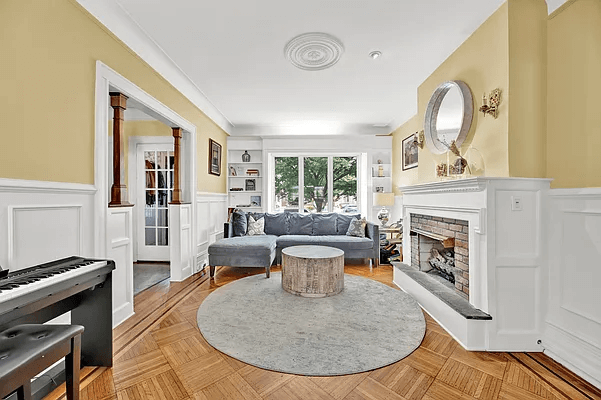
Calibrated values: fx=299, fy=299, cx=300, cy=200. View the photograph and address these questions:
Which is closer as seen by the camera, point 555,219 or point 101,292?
point 101,292

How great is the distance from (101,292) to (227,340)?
0.91 m

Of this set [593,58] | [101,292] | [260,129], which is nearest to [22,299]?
[101,292]

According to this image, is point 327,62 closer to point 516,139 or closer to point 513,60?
point 513,60

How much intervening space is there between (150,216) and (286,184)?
2598 mm

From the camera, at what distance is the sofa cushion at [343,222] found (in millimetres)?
5312

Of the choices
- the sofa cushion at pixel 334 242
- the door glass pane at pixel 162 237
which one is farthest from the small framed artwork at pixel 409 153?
the door glass pane at pixel 162 237

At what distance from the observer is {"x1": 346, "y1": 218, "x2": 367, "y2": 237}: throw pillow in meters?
4.92

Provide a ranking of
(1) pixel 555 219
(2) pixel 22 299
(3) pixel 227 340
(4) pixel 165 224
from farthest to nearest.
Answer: (4) pixel 165 224, (3) pixel 227 340, (1) pixel 555 219, (2) pixel 22 299

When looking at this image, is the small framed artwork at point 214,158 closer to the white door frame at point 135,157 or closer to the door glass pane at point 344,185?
the white door frame at point 135,157

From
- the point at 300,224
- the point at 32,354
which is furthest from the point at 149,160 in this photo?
the point at 32,354

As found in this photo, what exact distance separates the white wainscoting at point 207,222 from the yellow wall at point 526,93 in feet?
12.2

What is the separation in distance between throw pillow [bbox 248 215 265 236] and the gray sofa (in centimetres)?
14

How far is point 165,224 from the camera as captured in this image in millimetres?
4891

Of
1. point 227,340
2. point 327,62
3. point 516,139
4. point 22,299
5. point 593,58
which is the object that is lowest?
point 227,340
